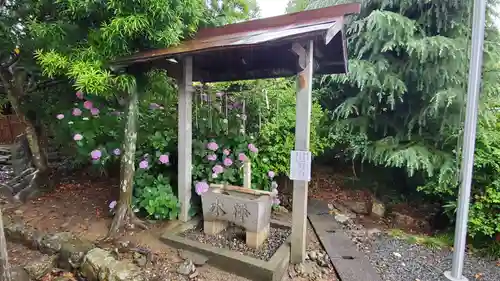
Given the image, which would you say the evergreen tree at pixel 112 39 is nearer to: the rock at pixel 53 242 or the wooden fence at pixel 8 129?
the rock at pixel 53 242

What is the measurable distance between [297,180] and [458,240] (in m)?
1.47

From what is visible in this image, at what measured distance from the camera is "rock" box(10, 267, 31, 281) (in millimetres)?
2021

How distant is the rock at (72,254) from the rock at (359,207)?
3.59 meters

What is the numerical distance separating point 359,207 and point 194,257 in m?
2.91

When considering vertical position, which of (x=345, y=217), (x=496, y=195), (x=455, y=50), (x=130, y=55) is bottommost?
(x=345, y=217)

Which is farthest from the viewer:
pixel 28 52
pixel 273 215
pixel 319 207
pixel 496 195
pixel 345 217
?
pixel 319 207

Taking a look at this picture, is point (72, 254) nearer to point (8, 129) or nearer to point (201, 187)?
point (201, 187)

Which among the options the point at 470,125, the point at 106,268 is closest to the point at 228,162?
the point at 106,268

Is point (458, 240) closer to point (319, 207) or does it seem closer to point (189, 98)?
point (319, 207)

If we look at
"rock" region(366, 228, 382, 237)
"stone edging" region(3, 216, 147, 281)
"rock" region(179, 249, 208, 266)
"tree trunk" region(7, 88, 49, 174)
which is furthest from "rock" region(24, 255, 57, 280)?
"rock" region(366, 228, 382, 237)

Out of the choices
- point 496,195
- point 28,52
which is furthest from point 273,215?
point 28,52

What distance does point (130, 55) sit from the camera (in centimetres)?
263

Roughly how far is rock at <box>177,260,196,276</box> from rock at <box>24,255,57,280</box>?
43.3 inches

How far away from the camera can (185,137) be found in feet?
9.86
